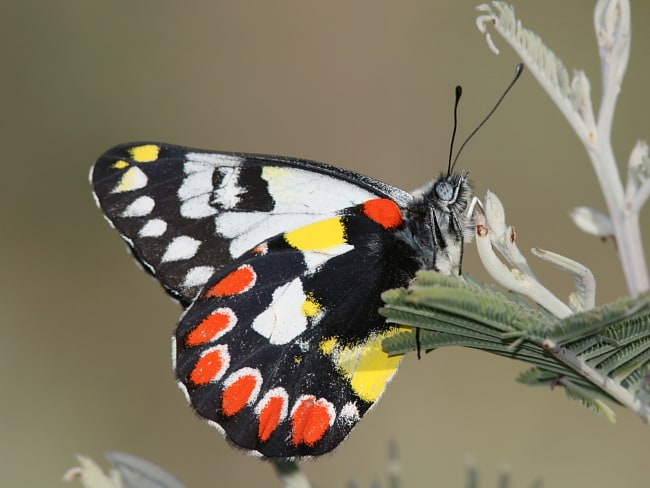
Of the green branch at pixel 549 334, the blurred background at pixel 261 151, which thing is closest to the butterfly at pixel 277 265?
the green branch at pixel 549 334

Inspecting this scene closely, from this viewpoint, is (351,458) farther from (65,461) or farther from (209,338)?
(209,338)

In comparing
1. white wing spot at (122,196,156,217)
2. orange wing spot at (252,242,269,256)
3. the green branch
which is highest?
white wing spot at (122,196,156,217)

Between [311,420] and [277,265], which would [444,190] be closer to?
[277,265]

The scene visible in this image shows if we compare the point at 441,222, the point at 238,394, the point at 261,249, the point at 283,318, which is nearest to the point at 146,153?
the point at 261,249

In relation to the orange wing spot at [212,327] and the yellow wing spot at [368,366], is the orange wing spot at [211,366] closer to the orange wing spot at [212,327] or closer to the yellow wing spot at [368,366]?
the orange wing spot at [212,327]

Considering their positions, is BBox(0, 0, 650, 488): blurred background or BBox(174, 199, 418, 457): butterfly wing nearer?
BBox(174, 199, 418, 457): butterfly wing

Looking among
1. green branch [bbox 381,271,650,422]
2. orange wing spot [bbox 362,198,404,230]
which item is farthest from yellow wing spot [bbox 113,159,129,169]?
green branch [bbox 381,271,650,422]

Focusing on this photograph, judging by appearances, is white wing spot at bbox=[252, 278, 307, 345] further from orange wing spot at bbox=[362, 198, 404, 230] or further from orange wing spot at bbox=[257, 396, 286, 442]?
orange wing spot at bbox=[362, 198, 404, 230]
